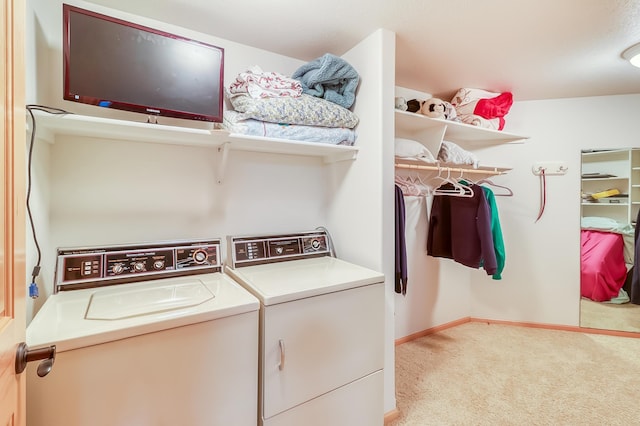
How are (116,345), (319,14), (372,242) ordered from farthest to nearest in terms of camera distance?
(372,242)
(319,14)
(116,345)

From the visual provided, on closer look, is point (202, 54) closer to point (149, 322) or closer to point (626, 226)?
point (149, 322)

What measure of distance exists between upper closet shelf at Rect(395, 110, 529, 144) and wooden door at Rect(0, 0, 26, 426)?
1758 mm

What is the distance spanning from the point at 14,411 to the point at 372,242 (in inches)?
57.9

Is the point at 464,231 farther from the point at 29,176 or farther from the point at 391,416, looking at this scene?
the point at 29,176

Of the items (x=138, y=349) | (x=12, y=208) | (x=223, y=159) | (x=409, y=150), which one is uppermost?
(x=409, y=150)

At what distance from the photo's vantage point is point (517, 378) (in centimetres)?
209

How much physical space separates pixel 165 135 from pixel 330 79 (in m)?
0.96

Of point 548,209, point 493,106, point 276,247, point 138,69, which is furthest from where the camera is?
point 548,209

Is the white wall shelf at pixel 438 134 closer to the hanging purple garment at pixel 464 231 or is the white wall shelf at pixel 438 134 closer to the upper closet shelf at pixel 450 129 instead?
the upper closet shelf at pixel 450 129

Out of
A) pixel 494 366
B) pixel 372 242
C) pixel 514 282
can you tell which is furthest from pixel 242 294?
pixel 514 282

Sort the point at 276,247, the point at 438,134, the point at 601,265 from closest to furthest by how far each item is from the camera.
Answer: the point at 276,247 < the point at 438,134 < the point at 601,265

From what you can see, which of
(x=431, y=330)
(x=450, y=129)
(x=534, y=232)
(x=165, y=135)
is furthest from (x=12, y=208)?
(x=534, y=232)

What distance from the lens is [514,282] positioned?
9.76 ft

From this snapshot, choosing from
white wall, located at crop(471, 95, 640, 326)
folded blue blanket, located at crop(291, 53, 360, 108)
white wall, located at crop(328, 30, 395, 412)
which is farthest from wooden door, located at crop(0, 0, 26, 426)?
white wall, located at crop(471, 95, 640, 326)
